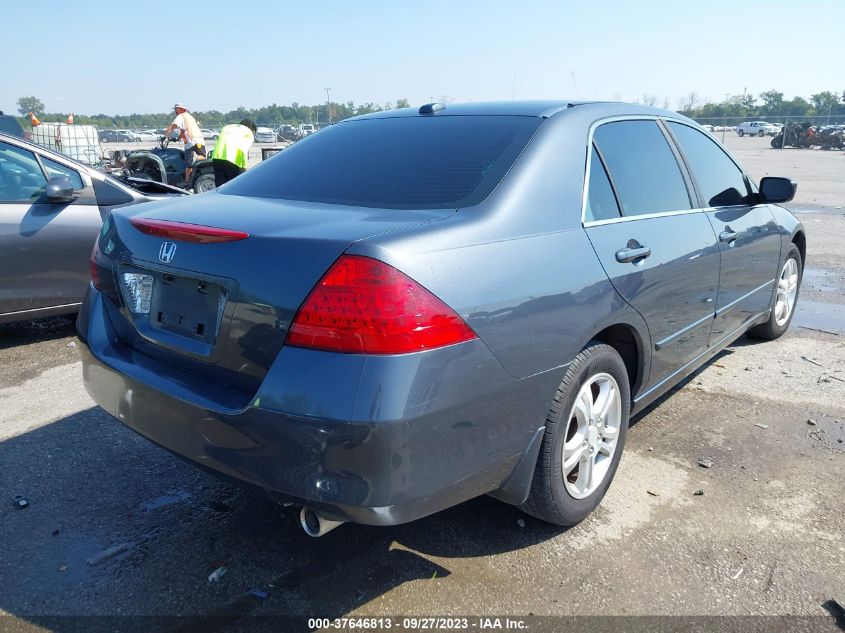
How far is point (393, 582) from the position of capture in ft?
8.08

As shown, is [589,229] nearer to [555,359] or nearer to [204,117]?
[555,359]

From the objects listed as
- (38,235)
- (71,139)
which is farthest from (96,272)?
(71,139)

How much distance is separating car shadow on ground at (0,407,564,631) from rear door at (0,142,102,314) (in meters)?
2.03

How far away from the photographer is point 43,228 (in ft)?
16.4

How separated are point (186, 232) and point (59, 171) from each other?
3.73 m

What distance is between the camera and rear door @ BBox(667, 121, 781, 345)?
3722mm

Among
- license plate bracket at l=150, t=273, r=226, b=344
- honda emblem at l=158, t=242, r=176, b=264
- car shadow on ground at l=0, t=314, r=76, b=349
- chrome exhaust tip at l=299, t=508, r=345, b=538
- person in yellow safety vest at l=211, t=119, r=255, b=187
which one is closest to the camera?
chrome exhaust tip at l=299, t=508, r=345, b=538

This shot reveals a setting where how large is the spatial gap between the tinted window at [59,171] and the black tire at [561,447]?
4471mm

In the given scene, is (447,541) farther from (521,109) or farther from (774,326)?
(774,326)

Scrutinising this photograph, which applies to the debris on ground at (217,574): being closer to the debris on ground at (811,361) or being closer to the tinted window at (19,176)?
the tinted window at (19,176)

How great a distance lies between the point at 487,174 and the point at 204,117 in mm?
82977

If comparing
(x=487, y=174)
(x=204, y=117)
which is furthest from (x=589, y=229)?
(x=204, y=117)

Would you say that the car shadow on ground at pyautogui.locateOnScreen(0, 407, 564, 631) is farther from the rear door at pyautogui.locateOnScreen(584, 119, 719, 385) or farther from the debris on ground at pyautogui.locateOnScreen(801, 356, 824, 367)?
the debris on ground at pyautogui.locateOnScreen(801, 356, 824, 367)

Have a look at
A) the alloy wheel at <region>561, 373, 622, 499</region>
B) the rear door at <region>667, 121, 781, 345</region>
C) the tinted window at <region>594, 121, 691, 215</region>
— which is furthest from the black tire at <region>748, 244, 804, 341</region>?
the alloy wheel at <region>561, 373, 622, 499</region>
